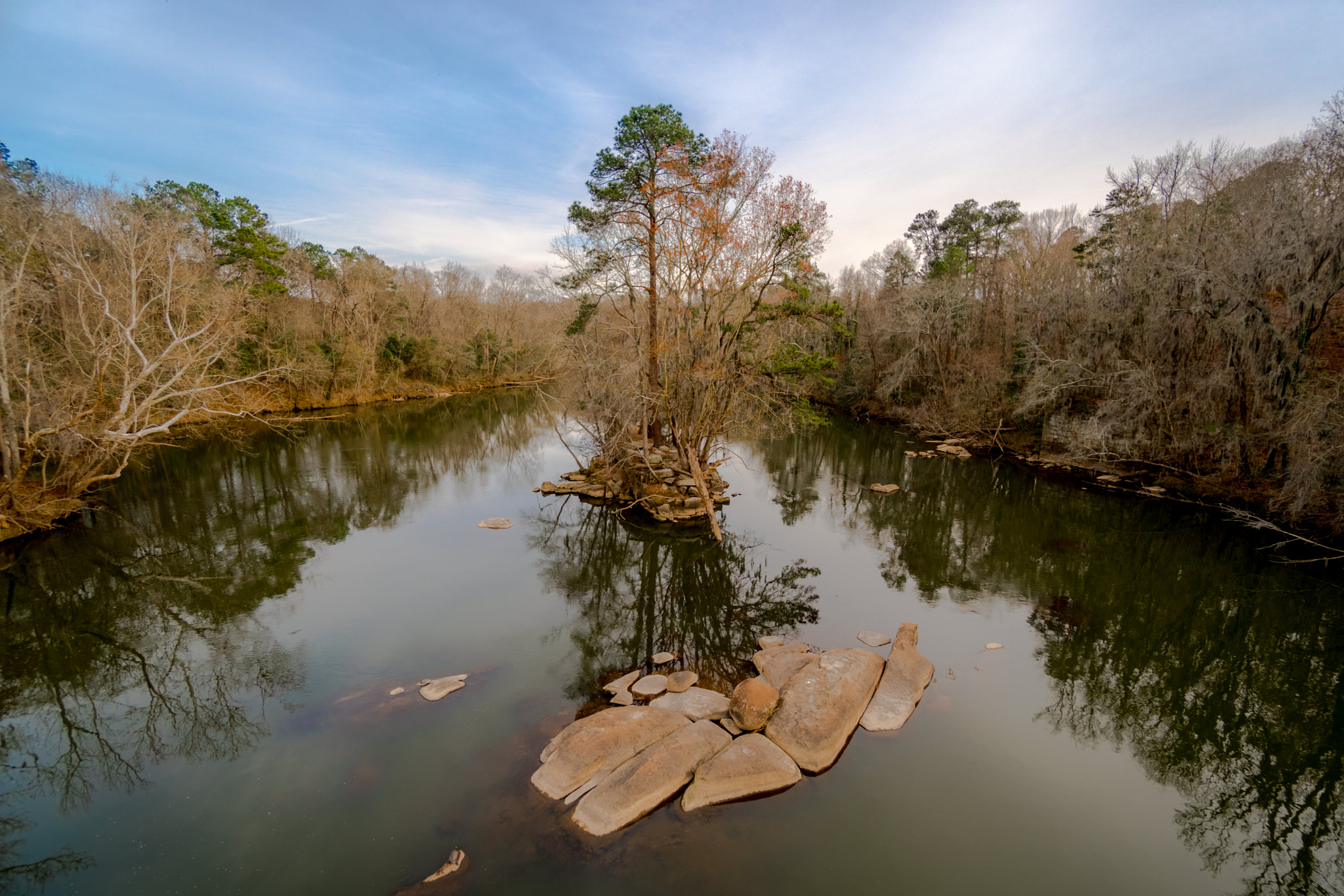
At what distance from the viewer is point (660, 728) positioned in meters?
6.45

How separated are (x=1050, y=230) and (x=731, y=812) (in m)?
47.4

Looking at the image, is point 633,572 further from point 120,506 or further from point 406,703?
point 120,506

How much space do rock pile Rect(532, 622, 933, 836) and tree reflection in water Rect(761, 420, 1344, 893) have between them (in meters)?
2.48

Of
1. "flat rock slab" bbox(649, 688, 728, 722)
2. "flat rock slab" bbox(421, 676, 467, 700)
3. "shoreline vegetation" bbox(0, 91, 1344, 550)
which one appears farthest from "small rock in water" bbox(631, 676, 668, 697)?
"shoreline vegetation" bbox(0, 91, 1344, 550)

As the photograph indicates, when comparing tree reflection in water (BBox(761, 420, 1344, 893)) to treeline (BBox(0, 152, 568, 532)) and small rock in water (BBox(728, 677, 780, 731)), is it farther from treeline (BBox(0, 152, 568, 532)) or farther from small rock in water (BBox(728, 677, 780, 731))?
treeline (BBox(0, 152, 568, 532))

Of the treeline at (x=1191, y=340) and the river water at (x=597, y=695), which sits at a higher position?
the treeline at (x=1191, y=340)

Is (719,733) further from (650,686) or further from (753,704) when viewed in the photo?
(650,686)

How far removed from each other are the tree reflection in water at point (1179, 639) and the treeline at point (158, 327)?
15.2 m

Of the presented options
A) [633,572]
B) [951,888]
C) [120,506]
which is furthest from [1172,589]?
[120,506]

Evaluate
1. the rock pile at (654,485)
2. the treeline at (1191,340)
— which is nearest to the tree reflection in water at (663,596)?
the rock pile at (654,485)

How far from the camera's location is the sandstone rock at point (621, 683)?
300 inches

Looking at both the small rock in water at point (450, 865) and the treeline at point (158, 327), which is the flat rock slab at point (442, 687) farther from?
the treeline at point (158, 327)

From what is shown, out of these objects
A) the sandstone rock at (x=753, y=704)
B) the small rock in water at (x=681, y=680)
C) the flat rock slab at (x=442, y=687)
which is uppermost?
the sandstone rock at (x=753, y=704)

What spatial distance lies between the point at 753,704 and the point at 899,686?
8.20 feet
